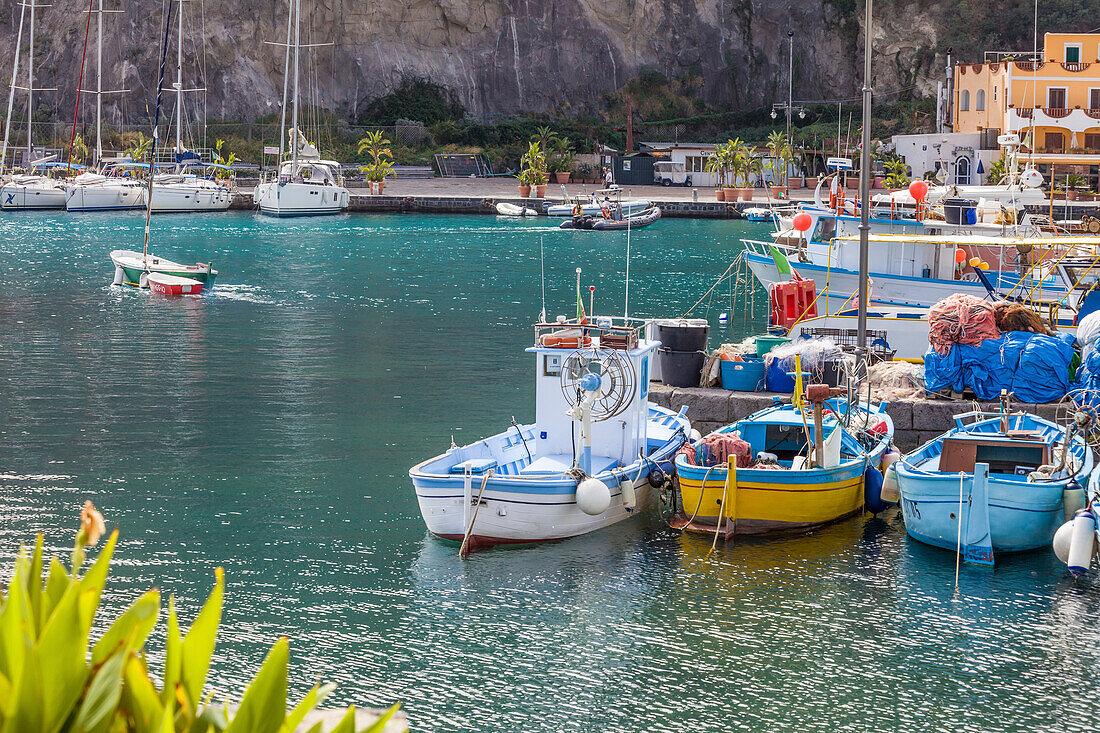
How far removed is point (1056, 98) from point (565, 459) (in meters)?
59.1

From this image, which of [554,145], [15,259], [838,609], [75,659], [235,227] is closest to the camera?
[75,659]

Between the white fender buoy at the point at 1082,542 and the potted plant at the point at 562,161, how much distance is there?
72520mm

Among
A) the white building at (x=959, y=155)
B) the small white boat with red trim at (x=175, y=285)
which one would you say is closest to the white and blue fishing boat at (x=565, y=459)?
the small white boat with red trim at (x=175, y=285)

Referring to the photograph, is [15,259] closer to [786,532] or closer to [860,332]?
[860,332]

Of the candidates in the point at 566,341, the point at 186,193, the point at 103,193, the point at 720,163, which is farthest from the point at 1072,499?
the point at 103,193

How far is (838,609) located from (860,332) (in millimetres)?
8431

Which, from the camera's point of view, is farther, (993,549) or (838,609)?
(993,549)

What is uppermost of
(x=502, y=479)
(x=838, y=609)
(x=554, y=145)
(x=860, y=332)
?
(x=554, y=145)

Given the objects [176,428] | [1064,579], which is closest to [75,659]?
[1064,579]

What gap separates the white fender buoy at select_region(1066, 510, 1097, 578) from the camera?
13.5 meters

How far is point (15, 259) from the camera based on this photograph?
49.4 metres

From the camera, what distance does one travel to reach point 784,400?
60.8 feet

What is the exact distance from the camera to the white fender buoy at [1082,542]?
44.4ft

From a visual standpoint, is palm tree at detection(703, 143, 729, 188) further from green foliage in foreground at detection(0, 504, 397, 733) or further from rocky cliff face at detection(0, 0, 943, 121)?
green foliage in foreground at detection(0, 504, 397, 733)
